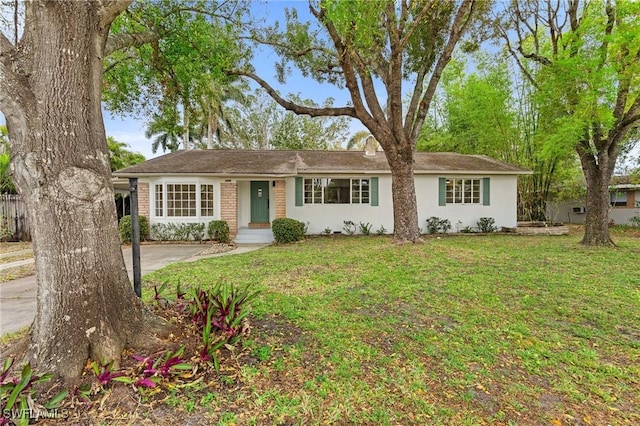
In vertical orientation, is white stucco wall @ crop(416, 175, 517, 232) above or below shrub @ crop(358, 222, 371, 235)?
above

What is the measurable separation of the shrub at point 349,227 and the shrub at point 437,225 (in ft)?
11.3

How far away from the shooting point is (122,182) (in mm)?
12477

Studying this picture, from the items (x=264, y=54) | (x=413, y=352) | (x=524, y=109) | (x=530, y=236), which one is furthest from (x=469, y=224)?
(x=413, y=352)

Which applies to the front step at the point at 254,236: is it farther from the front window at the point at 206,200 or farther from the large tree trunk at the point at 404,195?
the large tree trunk at the point at 404,195

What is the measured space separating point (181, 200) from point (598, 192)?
1446cm

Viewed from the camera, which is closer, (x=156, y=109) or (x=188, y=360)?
(x=188, y=360)

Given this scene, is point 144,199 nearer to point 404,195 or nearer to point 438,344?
point 404,195

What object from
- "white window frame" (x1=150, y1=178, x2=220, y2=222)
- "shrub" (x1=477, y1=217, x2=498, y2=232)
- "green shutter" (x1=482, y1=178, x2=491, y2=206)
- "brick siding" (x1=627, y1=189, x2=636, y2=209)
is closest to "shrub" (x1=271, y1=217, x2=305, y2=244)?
"white window frame" (x1=150, y1=178, x2=220, y2=222)

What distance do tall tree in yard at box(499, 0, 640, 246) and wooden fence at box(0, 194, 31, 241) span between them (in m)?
18.4

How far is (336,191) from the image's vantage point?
1332 cm

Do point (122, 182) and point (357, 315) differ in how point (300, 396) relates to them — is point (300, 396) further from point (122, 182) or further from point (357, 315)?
point (122, 182)

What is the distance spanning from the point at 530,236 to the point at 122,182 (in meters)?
17.3

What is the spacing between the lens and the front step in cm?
1174

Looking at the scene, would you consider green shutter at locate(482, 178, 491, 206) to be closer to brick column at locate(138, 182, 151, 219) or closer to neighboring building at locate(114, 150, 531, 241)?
neighboring building at locate(114, 150, 531, 241)
